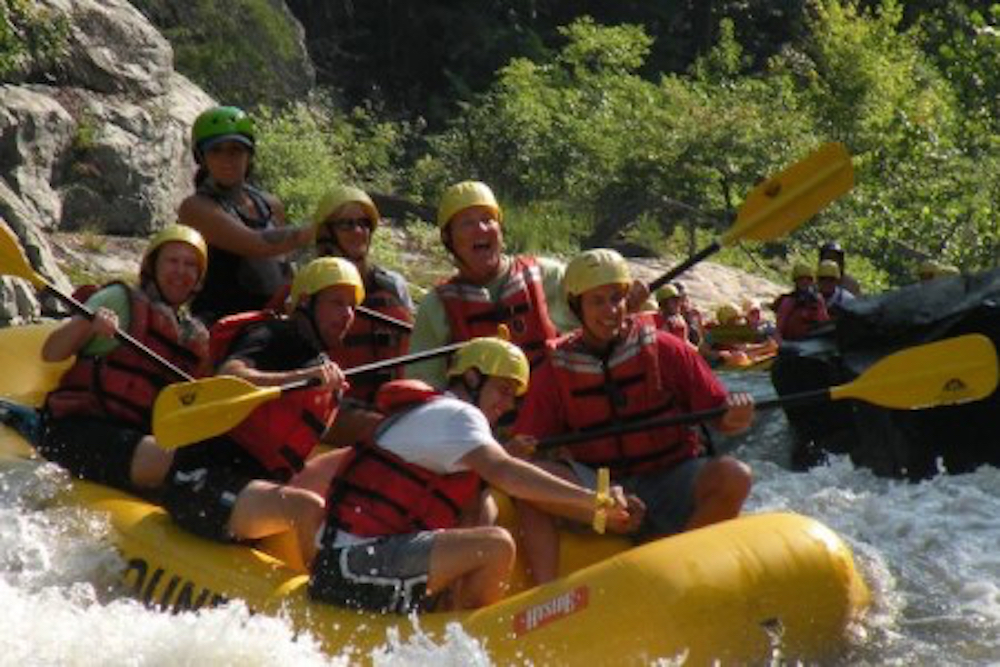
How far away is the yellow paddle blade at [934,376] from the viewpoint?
18.8 feet

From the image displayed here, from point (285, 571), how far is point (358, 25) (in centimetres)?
2144

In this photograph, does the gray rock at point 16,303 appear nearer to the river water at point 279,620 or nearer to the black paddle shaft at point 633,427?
the river water at point 279,620

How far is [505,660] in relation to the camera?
4.65 m

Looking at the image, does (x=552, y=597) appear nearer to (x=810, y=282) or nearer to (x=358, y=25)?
(x=810, y=282)

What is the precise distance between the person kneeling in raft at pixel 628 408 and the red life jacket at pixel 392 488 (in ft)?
1.62

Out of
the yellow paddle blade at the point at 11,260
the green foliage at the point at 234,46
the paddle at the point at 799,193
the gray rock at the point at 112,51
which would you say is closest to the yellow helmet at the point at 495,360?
the paddle at the point at 799,193

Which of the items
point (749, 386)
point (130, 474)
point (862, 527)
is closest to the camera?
point (130, 474)

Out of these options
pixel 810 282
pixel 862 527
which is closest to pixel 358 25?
pixel 810 282

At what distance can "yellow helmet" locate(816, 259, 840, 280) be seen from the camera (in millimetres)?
12547

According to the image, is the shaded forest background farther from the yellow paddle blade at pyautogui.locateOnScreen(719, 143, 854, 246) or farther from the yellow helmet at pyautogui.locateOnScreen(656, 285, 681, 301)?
the yellow paddle blade at pyautogui.locateOnScreen(719, 143, 854, 246)

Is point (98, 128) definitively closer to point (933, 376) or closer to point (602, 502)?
point (933, 376)

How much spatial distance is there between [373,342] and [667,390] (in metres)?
1.37

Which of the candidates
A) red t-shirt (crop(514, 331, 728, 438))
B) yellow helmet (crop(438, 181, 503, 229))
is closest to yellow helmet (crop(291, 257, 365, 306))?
yellow helmet (crop(438, 181, 503, 229))

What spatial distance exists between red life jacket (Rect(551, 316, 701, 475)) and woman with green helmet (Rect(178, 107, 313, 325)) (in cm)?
133
